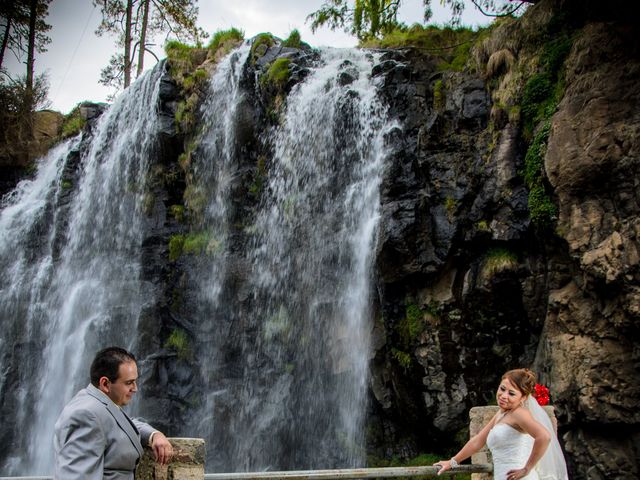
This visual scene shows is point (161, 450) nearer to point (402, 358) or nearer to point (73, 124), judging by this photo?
point (402, 358)

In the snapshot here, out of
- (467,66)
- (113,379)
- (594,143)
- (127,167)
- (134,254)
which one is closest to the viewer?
(113,379)

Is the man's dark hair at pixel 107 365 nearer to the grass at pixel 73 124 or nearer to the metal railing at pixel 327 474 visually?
the metal railing at pixel 327 474

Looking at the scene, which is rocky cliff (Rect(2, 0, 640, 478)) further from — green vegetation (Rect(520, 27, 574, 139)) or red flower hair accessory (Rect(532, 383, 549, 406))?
red flower hair accessory (Rect(532, 383, 549, 406))

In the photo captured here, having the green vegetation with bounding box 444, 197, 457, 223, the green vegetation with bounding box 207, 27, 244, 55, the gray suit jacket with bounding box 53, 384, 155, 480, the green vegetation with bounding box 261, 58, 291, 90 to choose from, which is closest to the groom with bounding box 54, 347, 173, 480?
the gray suit jacket with bounding box 53, 384, 155, 480

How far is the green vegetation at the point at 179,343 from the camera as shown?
1402 centimetres

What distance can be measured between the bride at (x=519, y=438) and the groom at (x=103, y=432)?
2595 mm

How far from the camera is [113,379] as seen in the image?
331cm

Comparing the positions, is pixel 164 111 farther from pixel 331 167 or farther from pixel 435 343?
pixel 435 343

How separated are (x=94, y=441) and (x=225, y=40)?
58.1 ft

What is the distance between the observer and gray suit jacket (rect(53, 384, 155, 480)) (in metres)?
2.89

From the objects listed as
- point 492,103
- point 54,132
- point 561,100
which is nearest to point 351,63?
point 492,103

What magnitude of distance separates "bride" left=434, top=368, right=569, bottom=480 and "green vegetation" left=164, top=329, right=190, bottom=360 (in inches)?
399

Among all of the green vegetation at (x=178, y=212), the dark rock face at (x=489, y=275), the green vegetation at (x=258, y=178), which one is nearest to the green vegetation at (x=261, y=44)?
the green vegetation at (x=258, y=178)

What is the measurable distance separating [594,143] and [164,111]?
40.0ft
